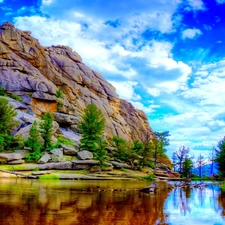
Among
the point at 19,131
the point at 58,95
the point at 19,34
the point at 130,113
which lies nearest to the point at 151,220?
the point at 19,131

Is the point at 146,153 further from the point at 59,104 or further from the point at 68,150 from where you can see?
the point at 59,104

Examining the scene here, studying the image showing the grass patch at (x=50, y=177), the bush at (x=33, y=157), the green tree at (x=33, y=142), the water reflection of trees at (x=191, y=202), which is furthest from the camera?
the green tree at (x=33, y=142)

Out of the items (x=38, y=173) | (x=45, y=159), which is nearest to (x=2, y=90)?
(x=45, y=159)

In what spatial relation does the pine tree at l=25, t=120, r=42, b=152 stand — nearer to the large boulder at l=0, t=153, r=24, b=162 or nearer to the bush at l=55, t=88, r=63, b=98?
the large boulder at l=0, t=153, r=24, b=162

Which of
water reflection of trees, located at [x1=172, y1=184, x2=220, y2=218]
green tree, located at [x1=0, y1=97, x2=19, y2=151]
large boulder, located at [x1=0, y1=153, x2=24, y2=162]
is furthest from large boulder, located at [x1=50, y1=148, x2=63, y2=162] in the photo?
water reflection of trees, located at [x1=172, y1=184, x2=220, y2=218]

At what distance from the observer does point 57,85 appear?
108375 mm

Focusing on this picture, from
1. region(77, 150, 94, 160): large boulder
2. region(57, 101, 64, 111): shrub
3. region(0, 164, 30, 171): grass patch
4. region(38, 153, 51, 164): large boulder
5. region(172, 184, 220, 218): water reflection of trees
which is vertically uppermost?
region(57, 101, 64, 111): shrub

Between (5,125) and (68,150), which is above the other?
(5,125)

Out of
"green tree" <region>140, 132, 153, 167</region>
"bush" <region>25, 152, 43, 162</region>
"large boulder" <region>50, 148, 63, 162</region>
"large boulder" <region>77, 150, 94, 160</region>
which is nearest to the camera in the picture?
"bush" <region>25, 152, 43, 162</region>

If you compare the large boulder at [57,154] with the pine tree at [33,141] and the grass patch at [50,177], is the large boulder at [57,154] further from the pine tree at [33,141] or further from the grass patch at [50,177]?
the grass patch at [50,177]

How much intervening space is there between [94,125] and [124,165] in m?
13.1

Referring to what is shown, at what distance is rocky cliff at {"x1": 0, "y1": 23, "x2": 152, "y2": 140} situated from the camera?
92.8m

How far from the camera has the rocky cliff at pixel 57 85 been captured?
92.8 m

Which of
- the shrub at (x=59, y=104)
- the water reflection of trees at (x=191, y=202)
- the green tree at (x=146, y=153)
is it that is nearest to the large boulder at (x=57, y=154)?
the green tree at (x=146, y=153)
